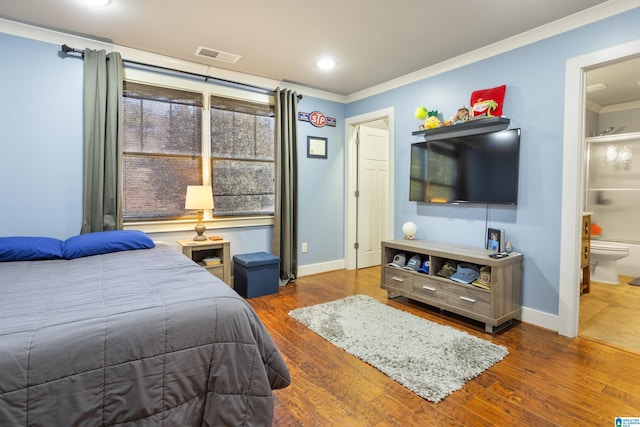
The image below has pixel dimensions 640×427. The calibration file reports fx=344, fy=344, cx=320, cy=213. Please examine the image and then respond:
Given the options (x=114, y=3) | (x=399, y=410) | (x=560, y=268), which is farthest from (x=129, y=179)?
(x=560, y=268)

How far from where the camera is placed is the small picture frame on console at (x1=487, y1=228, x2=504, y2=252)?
294cm

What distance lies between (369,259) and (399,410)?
10.9ft

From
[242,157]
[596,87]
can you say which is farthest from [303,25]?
[596,87]

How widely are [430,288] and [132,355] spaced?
2505mm

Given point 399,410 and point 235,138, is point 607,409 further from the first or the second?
point 235,138

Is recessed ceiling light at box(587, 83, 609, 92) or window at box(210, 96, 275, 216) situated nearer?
window at box(210, 96, 275, 216)

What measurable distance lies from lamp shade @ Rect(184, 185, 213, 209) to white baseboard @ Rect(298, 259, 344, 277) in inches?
61.3

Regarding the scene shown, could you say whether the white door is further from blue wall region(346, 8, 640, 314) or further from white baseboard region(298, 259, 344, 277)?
blue wall region(346, 8, 640, 314)

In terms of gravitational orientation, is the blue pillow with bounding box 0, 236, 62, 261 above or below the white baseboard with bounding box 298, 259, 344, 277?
above

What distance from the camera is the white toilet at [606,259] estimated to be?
404cm

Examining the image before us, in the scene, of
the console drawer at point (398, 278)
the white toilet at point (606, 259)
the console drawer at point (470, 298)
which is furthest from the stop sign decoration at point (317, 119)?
the white toilet at point (606, 259)

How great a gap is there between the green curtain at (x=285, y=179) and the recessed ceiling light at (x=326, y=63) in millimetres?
621

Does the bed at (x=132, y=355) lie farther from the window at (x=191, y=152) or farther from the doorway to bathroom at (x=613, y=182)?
the doorway to bathroom at (x=613, y=182)

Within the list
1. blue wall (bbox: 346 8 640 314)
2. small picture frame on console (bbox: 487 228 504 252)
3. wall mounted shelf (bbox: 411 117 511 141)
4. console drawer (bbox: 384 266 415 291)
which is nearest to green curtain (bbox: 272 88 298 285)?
console drawer (bbox: 384 266 415 291)
